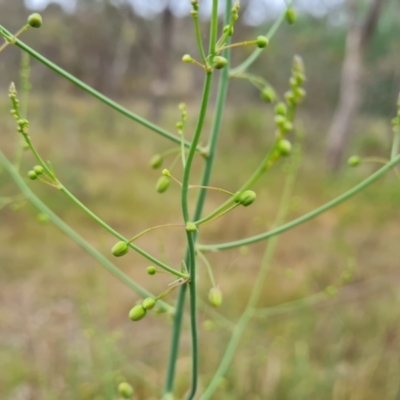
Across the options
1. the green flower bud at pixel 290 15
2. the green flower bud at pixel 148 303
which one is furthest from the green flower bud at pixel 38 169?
the green flower bud at pixel 290 15

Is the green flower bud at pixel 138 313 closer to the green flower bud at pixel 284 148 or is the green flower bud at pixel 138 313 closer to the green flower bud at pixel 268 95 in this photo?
the green flower bud at pixel 284 148

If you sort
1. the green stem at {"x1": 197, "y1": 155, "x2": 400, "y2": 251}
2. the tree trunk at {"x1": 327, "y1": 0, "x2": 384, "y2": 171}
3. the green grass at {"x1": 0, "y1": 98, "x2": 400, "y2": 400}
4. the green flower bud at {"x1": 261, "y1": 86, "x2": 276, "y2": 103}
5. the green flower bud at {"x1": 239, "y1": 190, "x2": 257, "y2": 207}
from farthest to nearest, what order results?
the tree trunk at {"x1": 327, "y1": 0, "x2": 384, "y2": 171} < the green grass at {"x1": 0, "y1": 98, "x2": 400, "y2": 400} < the green flower bud at {"x1": 261, "y1": 86, "x2": 276, "y2": 103} < the green stem at {"x1": 197, "y1": 155, "x2": 400, "y2": 251} < the green flower bud at {"x1": 239, "y1": 190, "x2": 257, "y2": 207}

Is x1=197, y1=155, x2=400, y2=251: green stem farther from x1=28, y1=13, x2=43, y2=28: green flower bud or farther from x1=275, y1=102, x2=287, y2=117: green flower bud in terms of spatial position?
x1=28, y1=13, x2=43, y2=28: green flower bud

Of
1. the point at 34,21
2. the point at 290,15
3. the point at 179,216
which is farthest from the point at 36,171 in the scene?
the point at 179,216

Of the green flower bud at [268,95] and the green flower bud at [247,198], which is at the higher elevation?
the green flower bud at [268,95]

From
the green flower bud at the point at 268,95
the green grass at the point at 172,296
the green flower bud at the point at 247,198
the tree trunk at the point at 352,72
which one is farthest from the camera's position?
the tree trunk at the point at 352,72

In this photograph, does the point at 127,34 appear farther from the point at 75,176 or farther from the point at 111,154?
the point at 75,176

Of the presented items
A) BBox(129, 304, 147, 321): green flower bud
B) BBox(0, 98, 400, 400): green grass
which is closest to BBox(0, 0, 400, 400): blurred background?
BBox(0, 98, 400, 400): green grass
